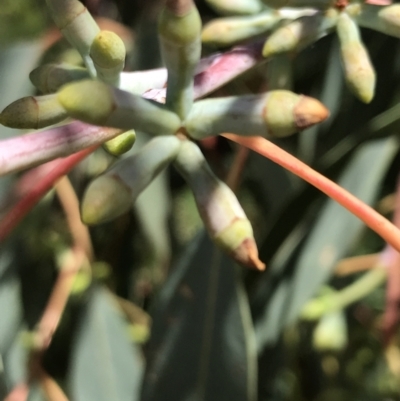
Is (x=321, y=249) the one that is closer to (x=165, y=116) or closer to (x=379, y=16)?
(x=379, y=16)

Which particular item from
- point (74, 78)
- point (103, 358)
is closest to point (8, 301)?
point (103, 358)

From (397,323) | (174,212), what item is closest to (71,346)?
(174,212)

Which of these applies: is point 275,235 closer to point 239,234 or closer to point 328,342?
point 328,342

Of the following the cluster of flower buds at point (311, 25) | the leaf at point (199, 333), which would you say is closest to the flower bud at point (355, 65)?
the cluster of flower buds at point (311, 25)

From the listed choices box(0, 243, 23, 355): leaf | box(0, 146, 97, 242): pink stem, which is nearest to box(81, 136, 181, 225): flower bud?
box(0, 146, 97, 242): pink stem

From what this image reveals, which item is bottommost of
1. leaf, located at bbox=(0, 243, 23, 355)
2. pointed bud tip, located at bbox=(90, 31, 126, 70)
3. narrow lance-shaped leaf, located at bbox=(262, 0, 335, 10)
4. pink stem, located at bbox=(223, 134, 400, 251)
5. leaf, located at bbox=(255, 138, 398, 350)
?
leaf, located at bbox=(255, 138, 398, 350)

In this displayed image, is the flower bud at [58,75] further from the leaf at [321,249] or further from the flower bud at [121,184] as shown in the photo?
the leaf at [321,249]

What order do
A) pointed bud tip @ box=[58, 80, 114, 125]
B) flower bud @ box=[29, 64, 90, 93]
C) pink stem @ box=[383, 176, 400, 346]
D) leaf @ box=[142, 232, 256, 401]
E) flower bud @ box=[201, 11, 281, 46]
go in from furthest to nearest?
pink stem @ box=[383, 176, 400, 346] < leaf @ box=[142, 232, 256, 401] < flower bud @ box=[201, 11, 281, 46] < flower bud @ box=[29, 64, 90, 93] < pointed bud tip @ box=[58, 80, 114, 125]

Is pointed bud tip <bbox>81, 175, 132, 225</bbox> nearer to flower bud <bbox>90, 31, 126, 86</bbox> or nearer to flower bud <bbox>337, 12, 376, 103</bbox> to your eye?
flower bud <bbox>90, 31, 126, 86</bbox>
